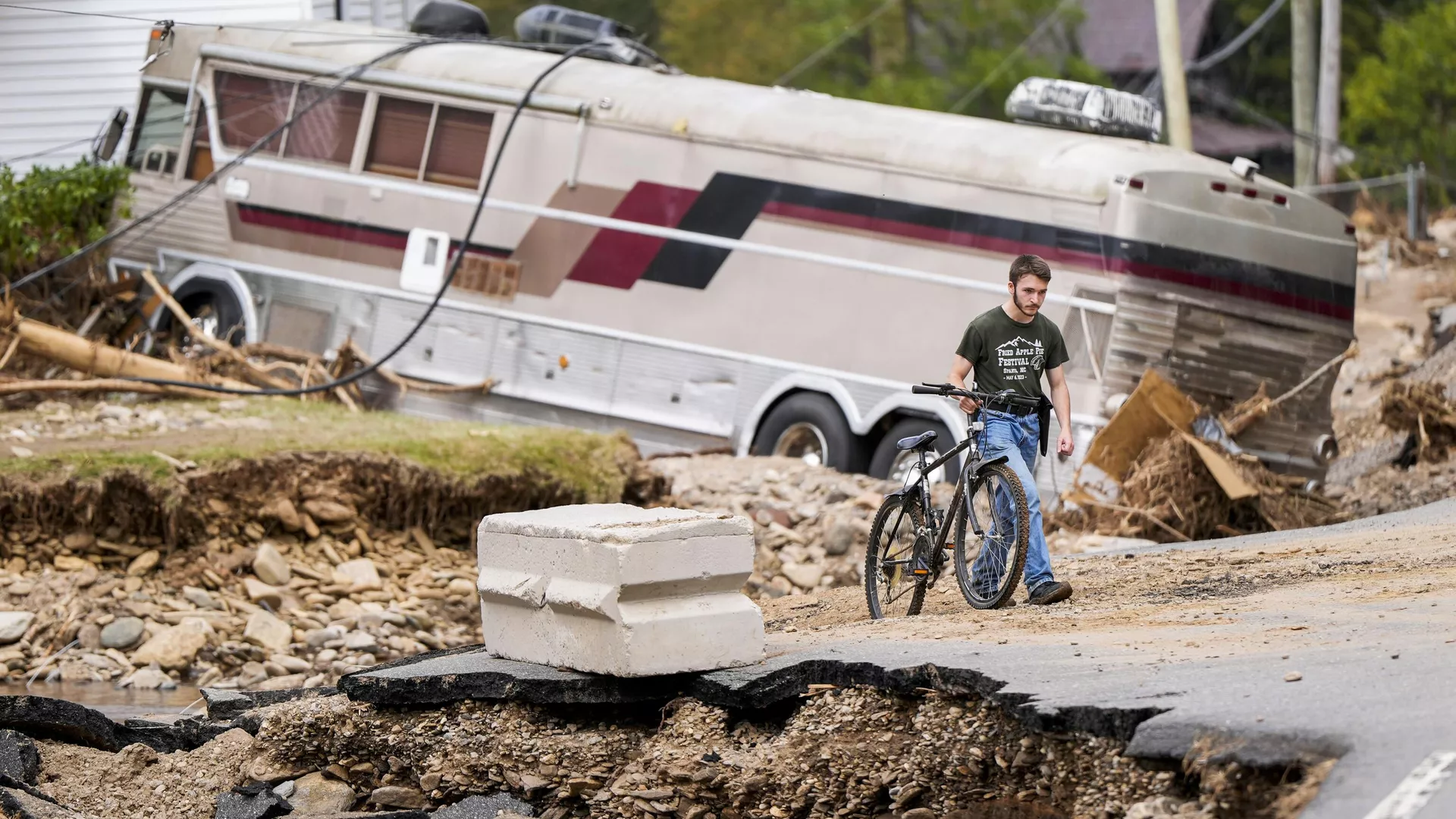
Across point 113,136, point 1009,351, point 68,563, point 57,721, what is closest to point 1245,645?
point 1009,351

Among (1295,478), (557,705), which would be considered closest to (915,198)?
(1295,478)

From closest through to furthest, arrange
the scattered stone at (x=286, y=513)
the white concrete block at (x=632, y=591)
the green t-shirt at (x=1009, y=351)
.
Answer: the white concrete block at (x=632, y=591), the green t-shirt at (x=1009, y=351), the scattered stone at (x=286, y=513)

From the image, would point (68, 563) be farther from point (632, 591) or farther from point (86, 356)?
point (632, 591)

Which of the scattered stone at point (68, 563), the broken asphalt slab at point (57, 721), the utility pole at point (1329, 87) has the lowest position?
the scattered stone at point (68, 563)

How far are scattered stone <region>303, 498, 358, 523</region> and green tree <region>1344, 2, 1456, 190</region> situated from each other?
73.6 ft

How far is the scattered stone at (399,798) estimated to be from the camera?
685cm

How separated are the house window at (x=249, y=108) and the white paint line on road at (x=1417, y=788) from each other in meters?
14.4

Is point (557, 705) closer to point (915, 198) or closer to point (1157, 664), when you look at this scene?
point (1157, 664)

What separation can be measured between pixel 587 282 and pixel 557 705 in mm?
9110

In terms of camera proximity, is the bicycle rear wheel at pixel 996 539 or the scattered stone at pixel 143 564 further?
the scattered stone at pixel 143 564

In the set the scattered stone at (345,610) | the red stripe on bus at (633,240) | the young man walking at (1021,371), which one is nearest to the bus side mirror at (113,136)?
the red stripe on bus at (633,240)

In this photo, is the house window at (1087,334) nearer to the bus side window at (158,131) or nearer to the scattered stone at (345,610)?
the scattered stone at (345,610)

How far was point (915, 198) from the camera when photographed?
14398 millimetres

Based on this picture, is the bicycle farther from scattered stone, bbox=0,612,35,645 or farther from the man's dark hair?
scattered stone, bbox=0,612,35,645
